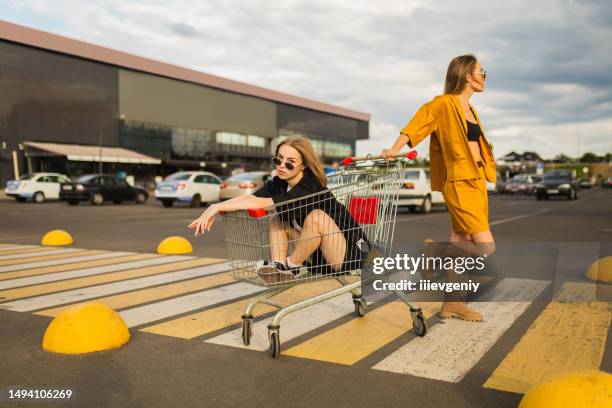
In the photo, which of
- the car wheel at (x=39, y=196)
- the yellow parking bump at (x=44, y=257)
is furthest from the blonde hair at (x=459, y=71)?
the car wheel at (x=39, y=196)

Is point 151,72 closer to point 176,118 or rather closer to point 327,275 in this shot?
point 176,118

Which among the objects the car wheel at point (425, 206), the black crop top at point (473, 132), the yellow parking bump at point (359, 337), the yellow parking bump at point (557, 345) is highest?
the black crop top at point (473, 132)

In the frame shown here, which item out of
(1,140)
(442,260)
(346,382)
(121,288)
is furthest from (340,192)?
(1,140)

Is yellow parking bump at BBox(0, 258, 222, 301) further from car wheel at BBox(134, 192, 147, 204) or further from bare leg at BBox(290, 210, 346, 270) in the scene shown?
car wheel at BBox(134, 192, 147, 204)

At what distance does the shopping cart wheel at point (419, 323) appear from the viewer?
4.04 meters

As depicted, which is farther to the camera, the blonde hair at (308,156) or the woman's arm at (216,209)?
the blonde hair at (308,156)

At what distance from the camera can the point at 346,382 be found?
3197 mm

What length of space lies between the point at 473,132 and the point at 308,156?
1.31 meters

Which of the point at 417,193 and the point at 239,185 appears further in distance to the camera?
the point at 239,185

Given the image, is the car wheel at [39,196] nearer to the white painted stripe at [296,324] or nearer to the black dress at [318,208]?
the white painted stripe at [296,324]

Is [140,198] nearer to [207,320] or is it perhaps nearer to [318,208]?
[207,320]

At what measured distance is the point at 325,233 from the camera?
151 inches

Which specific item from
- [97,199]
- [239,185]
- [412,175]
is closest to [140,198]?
[97,199]

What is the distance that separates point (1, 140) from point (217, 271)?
133 ft
